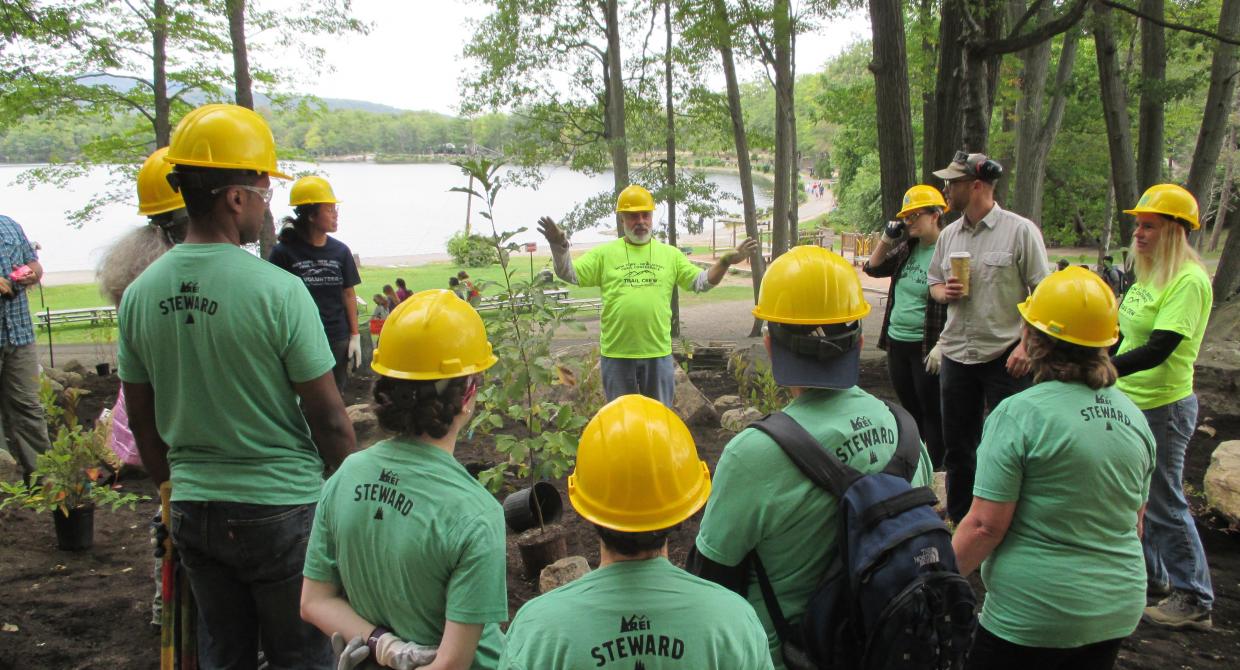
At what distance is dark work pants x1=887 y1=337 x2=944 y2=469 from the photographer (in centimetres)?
511

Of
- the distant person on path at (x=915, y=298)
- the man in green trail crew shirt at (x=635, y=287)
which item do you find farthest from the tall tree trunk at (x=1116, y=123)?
the man in green trail crew shirt at (x=635, y=287)

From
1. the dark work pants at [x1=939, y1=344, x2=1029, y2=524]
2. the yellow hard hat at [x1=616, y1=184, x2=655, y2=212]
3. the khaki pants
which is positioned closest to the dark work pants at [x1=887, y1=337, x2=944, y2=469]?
the dark work pants at [x1=939, y1=344, x2=1029, y2=524]

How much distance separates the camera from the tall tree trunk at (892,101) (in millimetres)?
7062

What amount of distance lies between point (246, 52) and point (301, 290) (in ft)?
35.5

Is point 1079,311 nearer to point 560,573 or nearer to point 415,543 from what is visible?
point 415,543

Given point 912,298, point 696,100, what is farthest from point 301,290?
point 696,100

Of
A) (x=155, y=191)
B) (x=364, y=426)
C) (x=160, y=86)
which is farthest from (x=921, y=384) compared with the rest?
(x=160, y=86)

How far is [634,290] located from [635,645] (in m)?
3.91

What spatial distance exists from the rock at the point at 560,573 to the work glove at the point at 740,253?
81.9 inches

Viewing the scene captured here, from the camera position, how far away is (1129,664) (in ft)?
11.0

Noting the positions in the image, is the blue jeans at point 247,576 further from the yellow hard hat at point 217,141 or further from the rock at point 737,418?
the rock at point 737,418

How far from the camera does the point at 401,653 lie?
71.4 inches

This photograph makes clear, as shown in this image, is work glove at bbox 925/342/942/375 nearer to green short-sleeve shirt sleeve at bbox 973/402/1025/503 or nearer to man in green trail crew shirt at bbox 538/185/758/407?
man in green trail crew shirt at bbox 538/185/758/407

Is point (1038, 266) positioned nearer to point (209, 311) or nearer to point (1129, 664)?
point (1129, 664)
